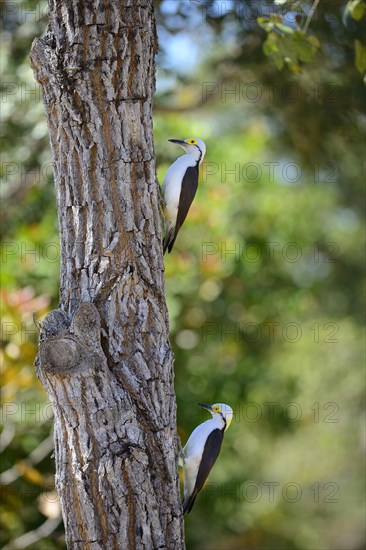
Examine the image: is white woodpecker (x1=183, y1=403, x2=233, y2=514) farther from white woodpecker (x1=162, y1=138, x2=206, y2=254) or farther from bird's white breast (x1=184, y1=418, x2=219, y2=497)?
white woodpecker (x1=162, y1=138, x2=206, y2=254)

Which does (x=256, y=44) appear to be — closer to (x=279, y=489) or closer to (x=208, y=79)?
(x=208, y=79)

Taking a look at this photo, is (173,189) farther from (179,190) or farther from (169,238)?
(169,238)

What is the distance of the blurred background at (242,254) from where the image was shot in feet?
19.7

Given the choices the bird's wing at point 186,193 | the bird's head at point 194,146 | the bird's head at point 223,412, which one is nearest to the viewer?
the bird's wing at point 186,193

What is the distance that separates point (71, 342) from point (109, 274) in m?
0.34

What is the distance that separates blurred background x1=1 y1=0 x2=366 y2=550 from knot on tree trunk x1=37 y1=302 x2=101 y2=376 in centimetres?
199

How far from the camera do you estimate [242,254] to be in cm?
823

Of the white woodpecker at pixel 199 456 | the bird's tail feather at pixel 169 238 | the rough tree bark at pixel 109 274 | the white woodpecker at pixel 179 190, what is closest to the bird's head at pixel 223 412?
the white woodpecker at pixel 199 456

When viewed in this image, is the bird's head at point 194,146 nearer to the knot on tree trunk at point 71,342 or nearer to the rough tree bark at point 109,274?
the rough tree bark at point 109,274

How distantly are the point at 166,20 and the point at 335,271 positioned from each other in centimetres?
629

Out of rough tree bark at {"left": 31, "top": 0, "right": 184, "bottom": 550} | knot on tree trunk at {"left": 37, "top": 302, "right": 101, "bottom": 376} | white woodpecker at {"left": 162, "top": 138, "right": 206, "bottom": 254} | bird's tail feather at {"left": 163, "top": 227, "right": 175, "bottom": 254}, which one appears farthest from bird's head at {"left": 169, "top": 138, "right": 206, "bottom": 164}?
knot on tree trunk at {"left": 37, "top": 302, "right": 101, "bottom": 376}

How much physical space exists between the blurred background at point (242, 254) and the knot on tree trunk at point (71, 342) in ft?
6.53

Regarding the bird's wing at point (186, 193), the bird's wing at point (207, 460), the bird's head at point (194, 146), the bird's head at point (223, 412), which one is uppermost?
the bird's head at point (194, 146)

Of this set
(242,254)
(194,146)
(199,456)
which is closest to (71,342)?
(199,456)
